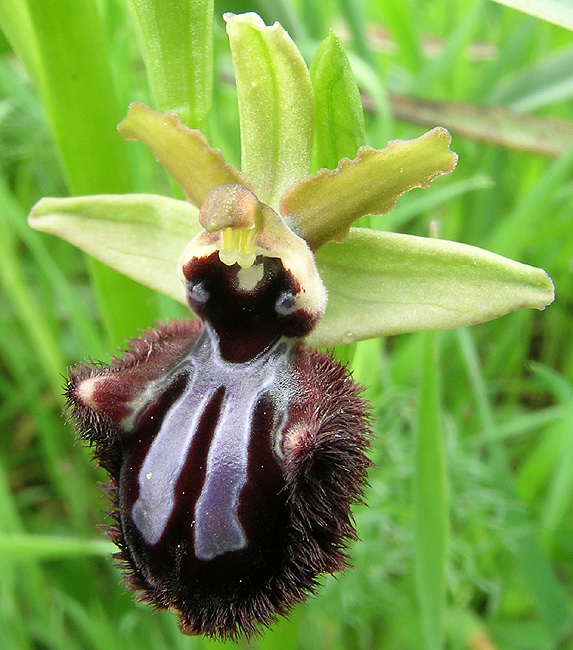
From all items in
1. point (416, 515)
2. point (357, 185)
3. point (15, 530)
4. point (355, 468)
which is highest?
point (357, 185)

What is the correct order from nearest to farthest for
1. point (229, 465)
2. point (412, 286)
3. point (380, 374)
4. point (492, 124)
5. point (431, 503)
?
point (229, 465) → point (412, 286) → point (431, 503) → point (380, 374) → point (492, 124)

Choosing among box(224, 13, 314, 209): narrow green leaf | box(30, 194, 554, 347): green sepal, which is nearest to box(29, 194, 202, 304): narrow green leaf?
box(30, 194, 554, 347): green sepal

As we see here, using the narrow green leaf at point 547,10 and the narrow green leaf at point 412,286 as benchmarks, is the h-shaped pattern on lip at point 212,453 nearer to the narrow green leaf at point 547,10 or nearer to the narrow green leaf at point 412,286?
the narrow green leaf at point 412,286

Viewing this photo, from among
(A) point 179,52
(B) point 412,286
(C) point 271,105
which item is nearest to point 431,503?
(B) point 412,286

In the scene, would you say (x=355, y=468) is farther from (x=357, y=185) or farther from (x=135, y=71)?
(x=135, y=71)

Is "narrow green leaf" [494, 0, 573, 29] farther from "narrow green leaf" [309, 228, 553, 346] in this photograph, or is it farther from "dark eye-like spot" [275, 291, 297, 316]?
"dark eye-like spot" [275, 291, 297, 316]

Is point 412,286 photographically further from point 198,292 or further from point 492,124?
point 492,124

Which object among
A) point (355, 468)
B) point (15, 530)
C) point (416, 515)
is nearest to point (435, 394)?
point (416, 515)
